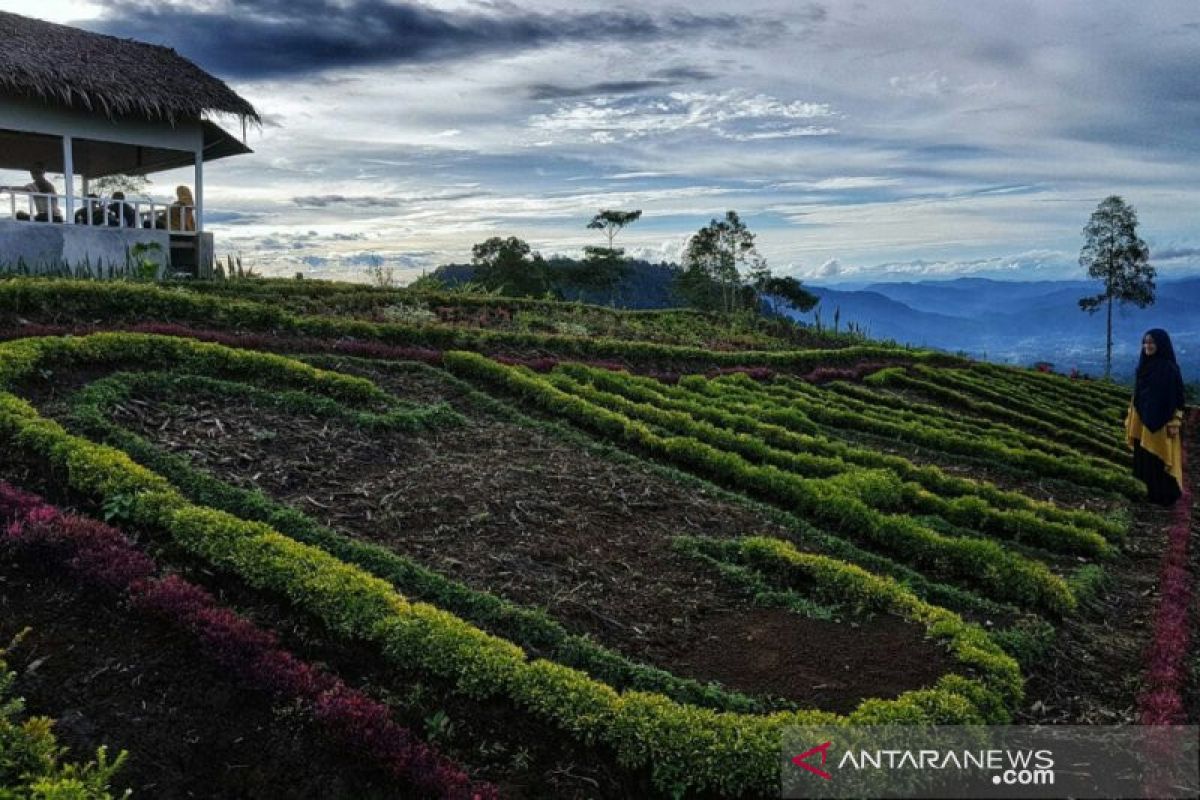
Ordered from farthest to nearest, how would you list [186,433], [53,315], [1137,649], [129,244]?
[129,244] < [53,315] < [186,433] < [1137,649]

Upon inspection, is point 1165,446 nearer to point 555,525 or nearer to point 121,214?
point 555,525

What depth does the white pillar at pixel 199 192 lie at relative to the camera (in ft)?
74.9

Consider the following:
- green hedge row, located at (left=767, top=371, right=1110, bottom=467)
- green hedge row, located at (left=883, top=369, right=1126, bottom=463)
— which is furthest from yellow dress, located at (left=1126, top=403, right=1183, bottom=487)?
green hedge row, located at (left=883, top=369, right=1126, bottom=463)

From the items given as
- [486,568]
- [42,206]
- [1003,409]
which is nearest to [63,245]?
[42,206]

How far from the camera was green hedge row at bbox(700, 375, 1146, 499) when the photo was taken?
1161cm

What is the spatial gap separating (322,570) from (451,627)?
3.47ft

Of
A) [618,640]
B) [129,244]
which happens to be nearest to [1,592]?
[618,640]

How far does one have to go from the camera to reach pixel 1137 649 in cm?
650

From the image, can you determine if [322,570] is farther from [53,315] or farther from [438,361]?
[53,315]

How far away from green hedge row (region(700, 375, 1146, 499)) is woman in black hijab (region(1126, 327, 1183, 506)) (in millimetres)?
328

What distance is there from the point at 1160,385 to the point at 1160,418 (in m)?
0.42

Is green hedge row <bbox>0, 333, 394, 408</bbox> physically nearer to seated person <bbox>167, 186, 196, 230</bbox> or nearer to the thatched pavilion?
the thatched pavilion

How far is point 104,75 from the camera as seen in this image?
20094 millimetres

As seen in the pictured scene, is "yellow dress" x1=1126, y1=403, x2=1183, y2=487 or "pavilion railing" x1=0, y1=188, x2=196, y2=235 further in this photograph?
"pavilion railing" x1=0, y1=188, x2=196, y2=235
